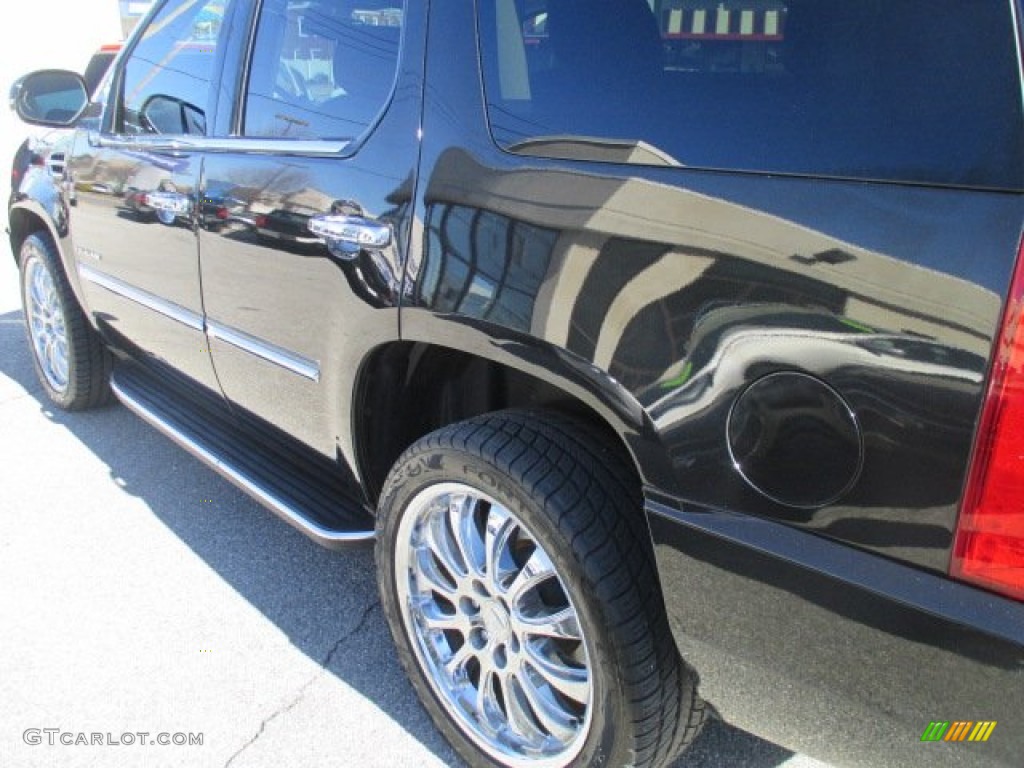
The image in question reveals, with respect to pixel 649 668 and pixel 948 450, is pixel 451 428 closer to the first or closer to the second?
pixel 649 668

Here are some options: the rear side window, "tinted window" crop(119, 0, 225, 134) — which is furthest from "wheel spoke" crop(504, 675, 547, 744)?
"tinted window" crop(119, 0, 225, 134)

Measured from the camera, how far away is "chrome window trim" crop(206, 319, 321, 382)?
223 centimetres

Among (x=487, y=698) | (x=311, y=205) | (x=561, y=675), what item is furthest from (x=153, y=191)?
(x=561, y=675)

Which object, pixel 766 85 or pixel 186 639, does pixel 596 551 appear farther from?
pixel 186 639

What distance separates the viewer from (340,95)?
2.15 metres

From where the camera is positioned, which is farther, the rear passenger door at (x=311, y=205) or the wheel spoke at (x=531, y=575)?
the rear passenger door at (x=311, y=205)

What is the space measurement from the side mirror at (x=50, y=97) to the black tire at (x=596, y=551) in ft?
8.30

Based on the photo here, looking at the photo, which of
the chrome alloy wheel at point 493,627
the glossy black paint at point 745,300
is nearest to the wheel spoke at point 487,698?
the chrome alloy wheel at point 493,627

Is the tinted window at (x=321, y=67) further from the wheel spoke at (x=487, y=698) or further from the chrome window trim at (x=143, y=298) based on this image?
the wheel spoke at (x=487, y=698)

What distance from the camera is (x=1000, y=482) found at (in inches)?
44.5

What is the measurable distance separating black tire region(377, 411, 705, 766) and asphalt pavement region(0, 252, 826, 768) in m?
0.53

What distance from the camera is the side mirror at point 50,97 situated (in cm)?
333

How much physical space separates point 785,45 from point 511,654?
54.0 inches

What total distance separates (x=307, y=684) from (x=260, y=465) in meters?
0.71
